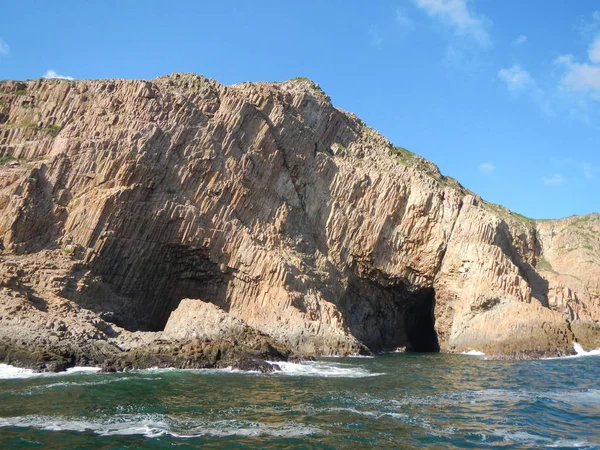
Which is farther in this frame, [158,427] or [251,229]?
[251,229]

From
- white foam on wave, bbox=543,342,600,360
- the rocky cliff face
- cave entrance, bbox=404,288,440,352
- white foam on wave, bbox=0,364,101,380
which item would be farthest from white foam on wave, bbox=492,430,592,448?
cave entrance, bbox=404,288,440,352

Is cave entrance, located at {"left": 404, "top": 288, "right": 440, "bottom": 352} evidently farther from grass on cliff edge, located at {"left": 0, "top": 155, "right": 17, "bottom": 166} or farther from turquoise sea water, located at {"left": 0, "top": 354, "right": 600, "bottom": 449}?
grass on cliff edge, located at {"left": 0, "top": 155, "right": 17, "bottom": 166}

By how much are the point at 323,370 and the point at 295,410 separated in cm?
1231

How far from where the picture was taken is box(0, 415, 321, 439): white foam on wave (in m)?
15.6

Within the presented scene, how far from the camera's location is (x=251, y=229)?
162 ft

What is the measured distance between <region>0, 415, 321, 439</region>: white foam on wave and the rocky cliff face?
1525 cm

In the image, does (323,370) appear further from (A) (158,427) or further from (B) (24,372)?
(A) (158,427)

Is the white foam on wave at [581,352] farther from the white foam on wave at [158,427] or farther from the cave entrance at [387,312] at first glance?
the white foam on wave at [158,427]

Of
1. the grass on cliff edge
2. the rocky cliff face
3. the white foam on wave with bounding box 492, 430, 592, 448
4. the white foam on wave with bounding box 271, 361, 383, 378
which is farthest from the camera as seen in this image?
the grass on cliff edge

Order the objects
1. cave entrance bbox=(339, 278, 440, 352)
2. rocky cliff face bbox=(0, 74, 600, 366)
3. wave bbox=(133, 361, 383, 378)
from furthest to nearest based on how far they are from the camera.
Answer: cave entrance bbox=(339, 278, 440, 352)
rocky cliff face bbox=(0, 74, 600, 366)
wave bbox=(133, 361, 383, 378)

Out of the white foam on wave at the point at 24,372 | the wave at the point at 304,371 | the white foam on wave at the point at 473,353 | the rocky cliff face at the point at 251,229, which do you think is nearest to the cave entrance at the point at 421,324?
the rocky cliff face at the point at 251,229

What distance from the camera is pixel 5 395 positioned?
2078 centimetres

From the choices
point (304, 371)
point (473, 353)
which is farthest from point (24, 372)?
point (473, 353)

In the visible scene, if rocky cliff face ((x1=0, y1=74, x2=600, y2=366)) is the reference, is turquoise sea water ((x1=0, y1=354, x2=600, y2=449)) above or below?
below
